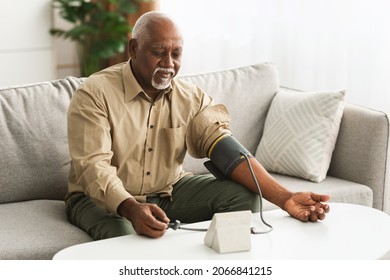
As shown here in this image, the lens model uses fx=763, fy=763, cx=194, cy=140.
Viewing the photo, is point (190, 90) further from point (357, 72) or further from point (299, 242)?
point (357, 72)

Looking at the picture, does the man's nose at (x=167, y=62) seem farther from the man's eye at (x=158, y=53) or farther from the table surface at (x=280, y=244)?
the table surface at (x=280, y=244)

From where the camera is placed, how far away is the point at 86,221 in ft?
8.41

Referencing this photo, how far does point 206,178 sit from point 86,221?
1.54 ft

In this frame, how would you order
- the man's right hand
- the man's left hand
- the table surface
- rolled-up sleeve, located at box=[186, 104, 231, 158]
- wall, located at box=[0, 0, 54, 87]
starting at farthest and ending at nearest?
wall, located at box=[0, 0, 54, 87] < rolled-up sleeve, located at box=[186, 104, 231, 158] < the man's left hand < the man's right hand < the table surface

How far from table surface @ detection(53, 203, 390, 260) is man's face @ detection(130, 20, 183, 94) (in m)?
0.57

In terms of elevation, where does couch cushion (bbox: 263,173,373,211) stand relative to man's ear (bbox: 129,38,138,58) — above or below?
below

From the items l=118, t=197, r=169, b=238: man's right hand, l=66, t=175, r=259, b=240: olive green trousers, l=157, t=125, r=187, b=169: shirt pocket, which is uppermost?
l=157, t=125, r=187, b=169: shirt pocket

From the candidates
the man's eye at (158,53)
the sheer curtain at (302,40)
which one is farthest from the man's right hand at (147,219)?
the sheer curtain at (302,40)

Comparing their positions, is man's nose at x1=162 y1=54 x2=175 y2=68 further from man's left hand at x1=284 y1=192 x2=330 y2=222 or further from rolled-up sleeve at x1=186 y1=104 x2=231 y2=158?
man's left hand at x1=284 y1=192 x2=330 y2=222

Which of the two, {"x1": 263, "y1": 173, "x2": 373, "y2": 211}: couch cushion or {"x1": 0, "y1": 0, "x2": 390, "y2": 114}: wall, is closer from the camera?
{"x1": 263, "y1": 173, "x2": 373, "y2": 211}: couch cushion

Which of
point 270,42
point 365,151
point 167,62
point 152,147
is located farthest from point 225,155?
point 270,42

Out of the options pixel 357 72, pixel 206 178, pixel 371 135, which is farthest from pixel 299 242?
pixel 357 72

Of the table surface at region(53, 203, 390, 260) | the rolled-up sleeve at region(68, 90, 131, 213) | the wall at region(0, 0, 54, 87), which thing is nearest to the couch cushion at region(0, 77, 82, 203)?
the rolled-up sleeve at region(68, 90, 131, 213)

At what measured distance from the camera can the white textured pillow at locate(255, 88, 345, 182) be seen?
3164 millimetres
